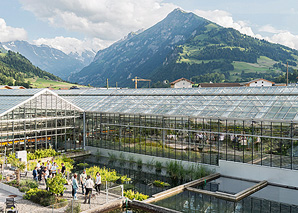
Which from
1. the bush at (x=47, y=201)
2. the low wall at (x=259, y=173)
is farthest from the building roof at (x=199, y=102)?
the bush at (x=47, y=201)

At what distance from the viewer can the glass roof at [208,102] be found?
19.7m

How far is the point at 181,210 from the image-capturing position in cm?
1412

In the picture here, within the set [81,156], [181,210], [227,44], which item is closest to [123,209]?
[181,210]

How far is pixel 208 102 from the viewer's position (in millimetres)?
23641

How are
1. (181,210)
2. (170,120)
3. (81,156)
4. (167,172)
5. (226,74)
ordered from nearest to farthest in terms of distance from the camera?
(181,210) → (167,172) → (170,120) → (81,156) → (226,74)

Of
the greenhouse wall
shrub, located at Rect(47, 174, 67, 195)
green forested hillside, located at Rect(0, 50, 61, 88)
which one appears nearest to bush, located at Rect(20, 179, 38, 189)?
shrub, located at Rect(47, 174, 67, 195)

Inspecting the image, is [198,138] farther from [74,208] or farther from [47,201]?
[47,201]

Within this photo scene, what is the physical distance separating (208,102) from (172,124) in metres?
3.44

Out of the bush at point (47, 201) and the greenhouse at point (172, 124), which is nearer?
the bush at point (47, 201)

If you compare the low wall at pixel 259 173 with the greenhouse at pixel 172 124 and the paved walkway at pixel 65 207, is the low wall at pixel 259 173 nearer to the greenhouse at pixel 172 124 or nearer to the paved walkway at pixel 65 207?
the greenhouse at pixel 172 124

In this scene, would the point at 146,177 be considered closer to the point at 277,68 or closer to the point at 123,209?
the point at 123,209

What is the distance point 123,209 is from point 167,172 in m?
7.01

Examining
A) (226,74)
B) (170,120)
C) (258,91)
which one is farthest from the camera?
(226,74)

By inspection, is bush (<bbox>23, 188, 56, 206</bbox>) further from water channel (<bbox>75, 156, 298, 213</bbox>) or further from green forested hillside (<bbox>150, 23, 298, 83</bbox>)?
green forested hillside (<bbox>150, 23, 298, 83</bbox>)
